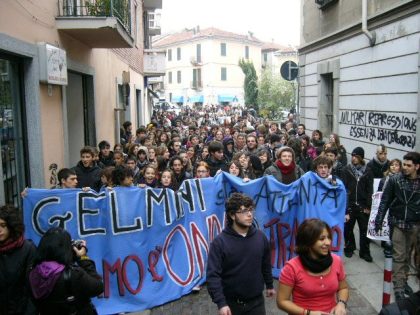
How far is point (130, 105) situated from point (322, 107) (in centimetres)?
717

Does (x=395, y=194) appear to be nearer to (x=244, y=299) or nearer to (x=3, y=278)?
(x=244, y=299)

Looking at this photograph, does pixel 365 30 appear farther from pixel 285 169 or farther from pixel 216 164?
pixel 285 169

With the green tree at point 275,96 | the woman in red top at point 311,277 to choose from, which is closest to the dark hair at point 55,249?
the woman in red top at point 311,277

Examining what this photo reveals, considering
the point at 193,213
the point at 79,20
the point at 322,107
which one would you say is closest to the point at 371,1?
the point at 322,107

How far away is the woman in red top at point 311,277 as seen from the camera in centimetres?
321

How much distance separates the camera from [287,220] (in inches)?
246

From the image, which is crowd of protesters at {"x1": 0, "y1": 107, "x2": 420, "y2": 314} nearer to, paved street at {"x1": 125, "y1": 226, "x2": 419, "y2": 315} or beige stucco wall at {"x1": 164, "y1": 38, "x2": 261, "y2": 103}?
paved street at {"x1": 125, "y1": 226, "x2": 419, "y2": 315}

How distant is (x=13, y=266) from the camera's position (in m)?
3.65

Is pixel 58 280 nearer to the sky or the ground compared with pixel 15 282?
nearer to the sky

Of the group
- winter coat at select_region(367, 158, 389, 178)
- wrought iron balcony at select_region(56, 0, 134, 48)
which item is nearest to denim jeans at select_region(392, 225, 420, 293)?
winter coat at select_region(367, 158, 389, 178)

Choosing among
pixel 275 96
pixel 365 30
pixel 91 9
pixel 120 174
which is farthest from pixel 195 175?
pixel 275 96

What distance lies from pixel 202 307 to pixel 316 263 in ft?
8.65

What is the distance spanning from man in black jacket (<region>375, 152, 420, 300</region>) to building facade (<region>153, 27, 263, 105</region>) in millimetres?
58828

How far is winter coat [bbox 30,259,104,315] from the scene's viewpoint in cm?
328
